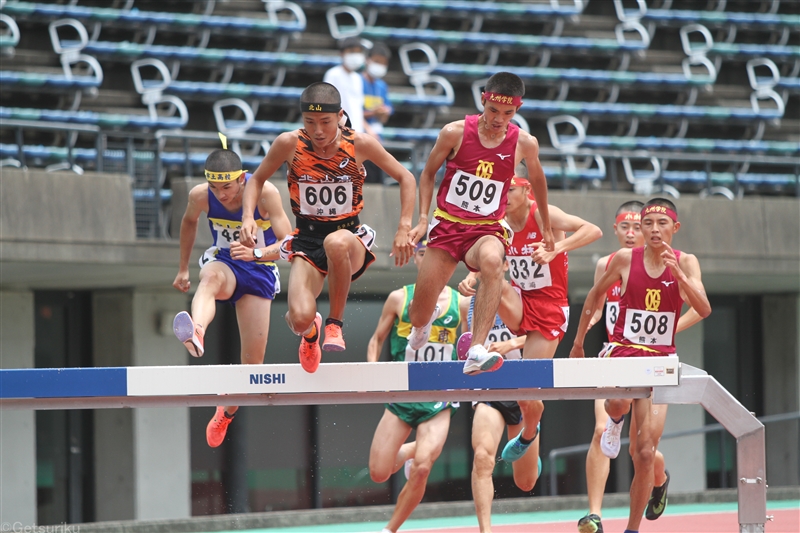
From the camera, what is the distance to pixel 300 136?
7.34 meters

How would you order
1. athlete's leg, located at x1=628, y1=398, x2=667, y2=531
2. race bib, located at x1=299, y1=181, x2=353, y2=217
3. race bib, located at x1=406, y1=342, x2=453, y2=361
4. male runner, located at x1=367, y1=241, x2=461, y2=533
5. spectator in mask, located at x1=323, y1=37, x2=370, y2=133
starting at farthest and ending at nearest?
spectator in mask, located at x1=323, y1=37, x2=370, y2=133 < race bib, located at x1=406, y1=342, x2=453, y2=361 < male runner, located at x1=367, y1=241, x2=461, y2=533 < athlete's leg, located at x1=628, y1=398, x2=667, y2=531 < race bib, located at x1=299, y1=181, x2=353, y2=217

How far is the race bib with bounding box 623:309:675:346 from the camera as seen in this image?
8.32m

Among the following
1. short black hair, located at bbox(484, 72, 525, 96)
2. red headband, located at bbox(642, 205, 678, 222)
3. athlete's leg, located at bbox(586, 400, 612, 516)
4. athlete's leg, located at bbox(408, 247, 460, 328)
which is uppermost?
short black hair, located at bbox(484, 72, 525, 96)

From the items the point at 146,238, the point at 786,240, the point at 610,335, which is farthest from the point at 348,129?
the point at 786,240

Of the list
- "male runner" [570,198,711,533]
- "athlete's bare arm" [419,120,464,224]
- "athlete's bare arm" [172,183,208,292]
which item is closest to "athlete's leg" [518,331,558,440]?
"male runner" [570,198,711,533]

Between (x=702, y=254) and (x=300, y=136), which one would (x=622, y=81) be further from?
(x=300, y=136)

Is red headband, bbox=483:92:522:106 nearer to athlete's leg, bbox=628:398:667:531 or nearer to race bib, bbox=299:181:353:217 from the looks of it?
race bib, bbox=299:181:353:217

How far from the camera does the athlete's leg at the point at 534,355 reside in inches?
340

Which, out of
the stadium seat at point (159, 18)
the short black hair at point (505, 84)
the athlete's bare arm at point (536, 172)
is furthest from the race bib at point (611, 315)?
the stadium seat at point (159, 18)

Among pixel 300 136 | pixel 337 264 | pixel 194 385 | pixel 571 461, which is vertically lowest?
pixel 571 461

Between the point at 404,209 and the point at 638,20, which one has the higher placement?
the point at 638,20

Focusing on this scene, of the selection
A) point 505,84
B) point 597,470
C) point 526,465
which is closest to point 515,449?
point 526,465

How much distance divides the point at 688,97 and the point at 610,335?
11.0m

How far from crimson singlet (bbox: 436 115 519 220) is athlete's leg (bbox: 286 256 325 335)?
90 centimetres
